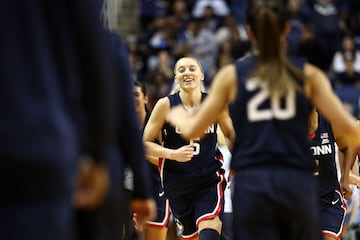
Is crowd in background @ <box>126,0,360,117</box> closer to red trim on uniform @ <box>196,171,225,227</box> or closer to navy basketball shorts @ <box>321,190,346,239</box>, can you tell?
red trim on uniform @ <box>196,171,225,227</box>

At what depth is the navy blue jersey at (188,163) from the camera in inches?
314

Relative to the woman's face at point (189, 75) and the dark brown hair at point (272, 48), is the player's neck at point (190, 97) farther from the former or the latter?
the dark brown hair at point (272, 48)

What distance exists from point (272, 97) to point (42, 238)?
74.3 inches

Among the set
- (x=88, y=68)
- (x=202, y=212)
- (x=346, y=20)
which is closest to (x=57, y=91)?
(x=88, y=68)

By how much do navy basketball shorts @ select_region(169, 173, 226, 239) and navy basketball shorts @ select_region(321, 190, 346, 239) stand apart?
3.22 ft

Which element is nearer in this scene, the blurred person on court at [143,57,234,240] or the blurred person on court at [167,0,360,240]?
the blurred person on court at [167,0,360,240]

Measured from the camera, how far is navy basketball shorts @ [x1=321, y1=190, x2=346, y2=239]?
7.35 m

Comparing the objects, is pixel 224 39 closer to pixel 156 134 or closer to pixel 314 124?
pixel 156 134

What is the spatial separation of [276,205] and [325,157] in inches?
117

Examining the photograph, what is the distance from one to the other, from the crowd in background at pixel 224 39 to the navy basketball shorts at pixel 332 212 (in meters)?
→ 8.75

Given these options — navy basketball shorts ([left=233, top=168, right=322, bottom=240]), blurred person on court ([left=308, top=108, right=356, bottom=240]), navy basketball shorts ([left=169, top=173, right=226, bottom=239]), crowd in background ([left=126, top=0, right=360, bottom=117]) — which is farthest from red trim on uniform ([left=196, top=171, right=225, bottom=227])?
crowd in background ([left=126, top=0, right=360, bottom=117])

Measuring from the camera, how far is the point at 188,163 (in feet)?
26.2

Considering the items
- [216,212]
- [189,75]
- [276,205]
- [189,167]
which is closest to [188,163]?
[189,167]

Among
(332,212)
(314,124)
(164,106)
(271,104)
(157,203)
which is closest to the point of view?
(271,104)
